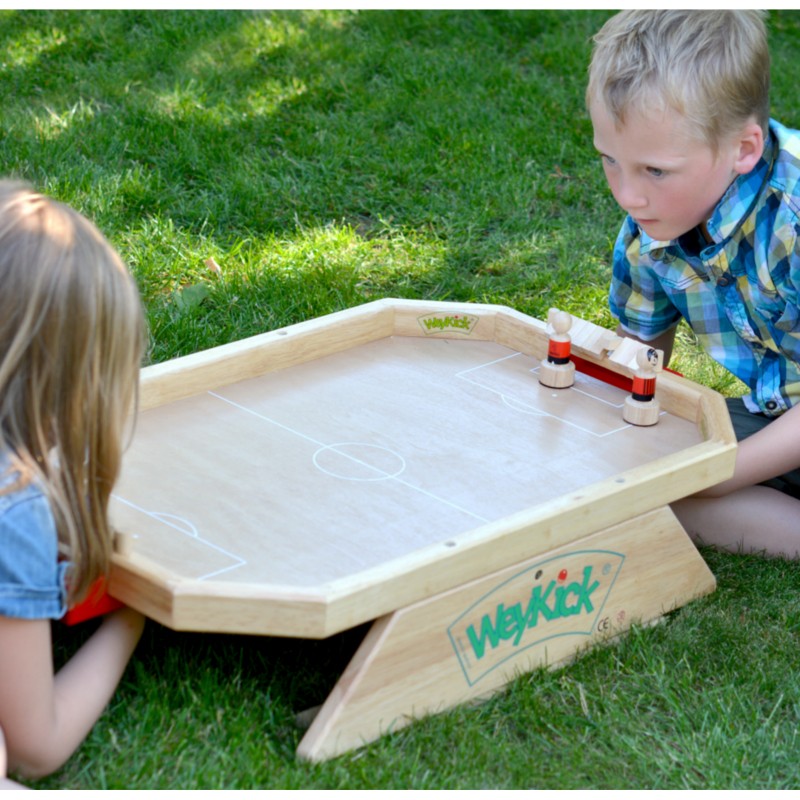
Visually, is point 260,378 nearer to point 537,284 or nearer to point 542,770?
point 542,770

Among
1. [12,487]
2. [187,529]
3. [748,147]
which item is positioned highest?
[748,147]

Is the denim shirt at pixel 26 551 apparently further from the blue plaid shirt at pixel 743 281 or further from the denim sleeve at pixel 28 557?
the blue plaid shirt at pixel 743 281

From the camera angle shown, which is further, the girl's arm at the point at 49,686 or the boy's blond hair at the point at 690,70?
the boy's blond hair at the point at 690,70

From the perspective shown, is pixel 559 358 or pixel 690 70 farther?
pixel 559 358

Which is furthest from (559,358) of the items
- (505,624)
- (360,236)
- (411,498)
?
(360,236)

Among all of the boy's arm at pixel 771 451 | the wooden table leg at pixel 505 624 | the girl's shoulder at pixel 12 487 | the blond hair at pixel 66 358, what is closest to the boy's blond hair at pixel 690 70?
the boy's arm at pixel 771 451

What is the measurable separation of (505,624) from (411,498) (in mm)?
215

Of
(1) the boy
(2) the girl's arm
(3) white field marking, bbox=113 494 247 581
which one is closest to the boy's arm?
(1) the boy

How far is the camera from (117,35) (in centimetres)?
381

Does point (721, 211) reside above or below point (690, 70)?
below

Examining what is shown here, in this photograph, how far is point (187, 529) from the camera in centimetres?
165

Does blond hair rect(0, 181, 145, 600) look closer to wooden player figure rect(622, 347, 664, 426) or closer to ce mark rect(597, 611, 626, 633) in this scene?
ce mark rect(597, 611, 626, 633)

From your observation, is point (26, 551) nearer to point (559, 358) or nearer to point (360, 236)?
point (559, 358)

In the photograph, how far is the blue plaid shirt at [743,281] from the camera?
→ 1994 millimetres
